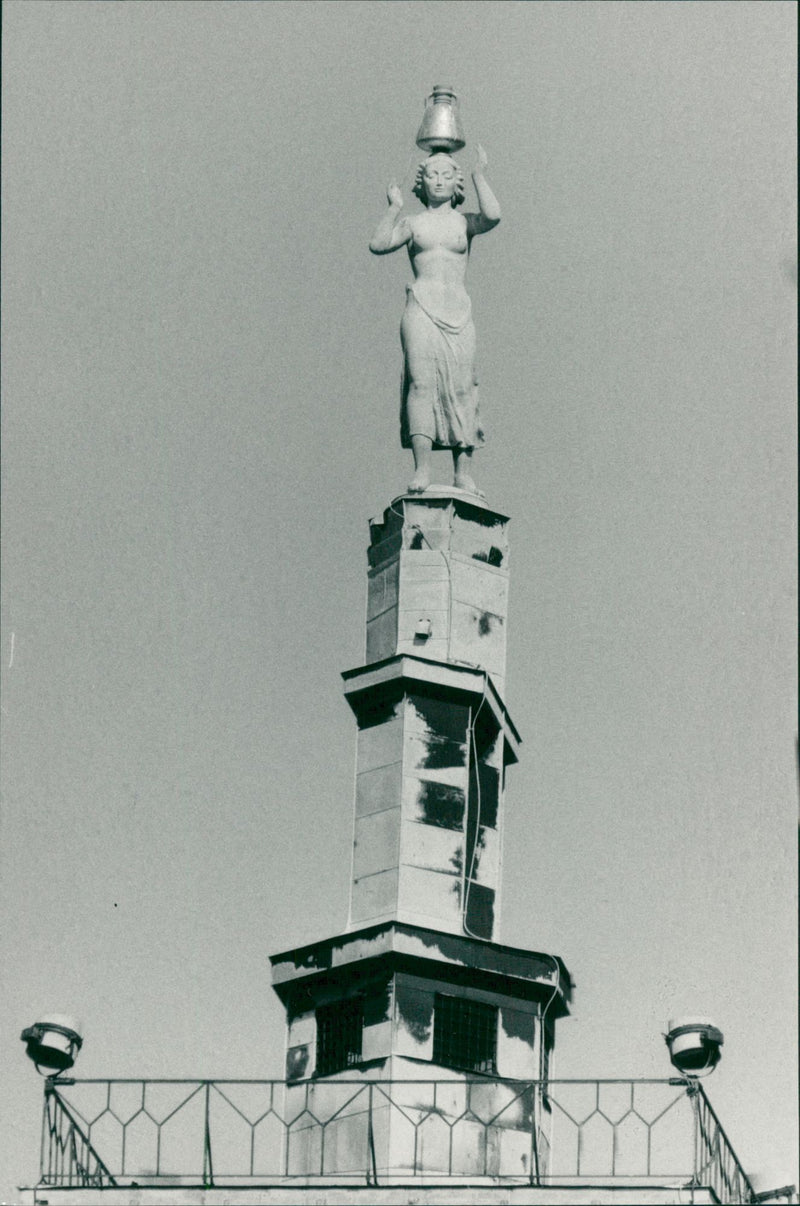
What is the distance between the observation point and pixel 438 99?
55.5 metres

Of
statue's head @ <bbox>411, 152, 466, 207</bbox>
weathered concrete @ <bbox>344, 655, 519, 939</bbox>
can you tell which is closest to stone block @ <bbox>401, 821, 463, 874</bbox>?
weathered concrete @ <bbox>344, 655, 519, 939</bbox>

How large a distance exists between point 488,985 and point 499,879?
209cm

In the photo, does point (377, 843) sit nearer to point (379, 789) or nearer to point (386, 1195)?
point (379, 789)

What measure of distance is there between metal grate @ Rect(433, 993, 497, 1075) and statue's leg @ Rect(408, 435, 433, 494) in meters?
8.01

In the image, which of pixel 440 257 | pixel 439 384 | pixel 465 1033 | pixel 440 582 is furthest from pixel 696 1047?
pixel 440 257

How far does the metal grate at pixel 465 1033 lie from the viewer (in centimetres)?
4903

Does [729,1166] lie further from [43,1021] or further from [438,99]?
[438,99]

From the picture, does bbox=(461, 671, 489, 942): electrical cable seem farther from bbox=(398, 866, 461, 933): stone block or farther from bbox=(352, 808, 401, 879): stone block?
bbox=(352, 808, 401, 879): stone block

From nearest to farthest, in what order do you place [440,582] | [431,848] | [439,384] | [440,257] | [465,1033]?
1. [465,1033]
2. [431,848]
3. [440,582]
4. [439,384]
5. [440,257]

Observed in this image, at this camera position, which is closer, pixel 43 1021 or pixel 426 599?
pixel 43 1021

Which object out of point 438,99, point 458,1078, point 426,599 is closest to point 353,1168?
point 458,1078

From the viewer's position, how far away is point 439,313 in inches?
2142

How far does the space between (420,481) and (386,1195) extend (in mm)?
11603

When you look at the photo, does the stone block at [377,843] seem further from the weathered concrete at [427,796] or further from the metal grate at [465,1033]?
the metal grate at [465,1033]
